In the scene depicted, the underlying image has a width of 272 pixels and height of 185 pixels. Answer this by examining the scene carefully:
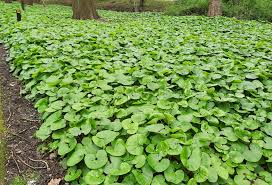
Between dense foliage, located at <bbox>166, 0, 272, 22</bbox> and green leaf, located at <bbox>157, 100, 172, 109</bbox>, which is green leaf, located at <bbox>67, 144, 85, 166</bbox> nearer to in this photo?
green leaf, located at <bbox>157, 100, 172, 109</bbox>

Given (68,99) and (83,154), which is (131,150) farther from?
(68,99)

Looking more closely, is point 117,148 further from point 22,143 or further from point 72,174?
point 22,143

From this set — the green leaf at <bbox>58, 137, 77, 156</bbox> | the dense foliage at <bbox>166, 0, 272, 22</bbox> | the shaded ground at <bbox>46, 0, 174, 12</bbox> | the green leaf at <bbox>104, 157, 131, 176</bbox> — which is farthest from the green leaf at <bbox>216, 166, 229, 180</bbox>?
the shaded ground at <bbox>46, 0, 174, 12</bbox>

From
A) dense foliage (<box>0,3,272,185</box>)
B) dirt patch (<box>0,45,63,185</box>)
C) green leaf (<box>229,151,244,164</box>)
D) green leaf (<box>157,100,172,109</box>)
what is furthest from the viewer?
green leaf (<box>157,100,172,109</box>)

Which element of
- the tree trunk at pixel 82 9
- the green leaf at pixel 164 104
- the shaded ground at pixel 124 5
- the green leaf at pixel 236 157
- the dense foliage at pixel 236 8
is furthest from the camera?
the shaded ground at pixel 124 5

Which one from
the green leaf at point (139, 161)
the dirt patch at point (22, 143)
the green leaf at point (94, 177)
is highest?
the green leaf at point (139, 161)

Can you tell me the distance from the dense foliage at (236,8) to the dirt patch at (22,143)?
40.8 feet

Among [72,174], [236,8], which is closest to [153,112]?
[72,174]

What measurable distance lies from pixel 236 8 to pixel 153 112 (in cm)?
1306

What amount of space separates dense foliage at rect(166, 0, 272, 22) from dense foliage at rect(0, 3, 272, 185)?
1023 cm

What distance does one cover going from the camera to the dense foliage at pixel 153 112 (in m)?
2.15

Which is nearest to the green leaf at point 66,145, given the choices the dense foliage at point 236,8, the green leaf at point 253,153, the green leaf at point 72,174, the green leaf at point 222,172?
the green leaf at point 72,174

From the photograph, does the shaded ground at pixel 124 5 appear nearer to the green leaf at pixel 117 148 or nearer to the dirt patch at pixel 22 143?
the dirt patch at pixel 22 143

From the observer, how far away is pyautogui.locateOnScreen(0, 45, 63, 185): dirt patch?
95.7 inches
